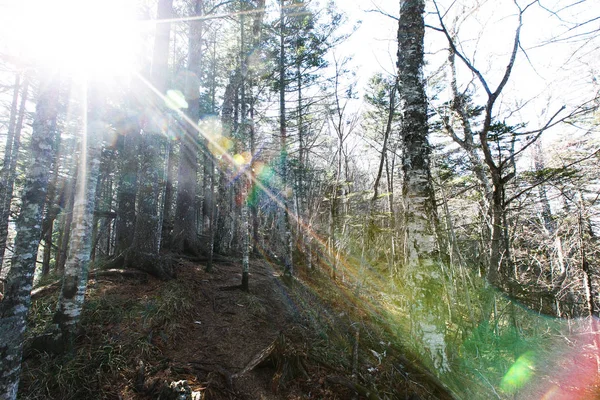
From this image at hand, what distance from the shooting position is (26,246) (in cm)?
280

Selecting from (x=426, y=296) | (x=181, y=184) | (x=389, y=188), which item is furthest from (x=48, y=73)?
(x=389, y=188)

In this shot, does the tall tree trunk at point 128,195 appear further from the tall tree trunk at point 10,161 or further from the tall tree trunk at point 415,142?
the tall tree trunk at point 415,142

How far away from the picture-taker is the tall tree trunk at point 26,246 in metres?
2.60

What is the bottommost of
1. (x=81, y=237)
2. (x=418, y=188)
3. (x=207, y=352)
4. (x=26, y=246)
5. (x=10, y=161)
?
(x=207, y=352)

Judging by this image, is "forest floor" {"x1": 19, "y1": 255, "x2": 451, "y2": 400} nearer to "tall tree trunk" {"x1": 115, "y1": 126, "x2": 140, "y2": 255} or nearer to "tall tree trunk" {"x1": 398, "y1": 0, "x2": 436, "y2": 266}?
"tall tree trunk" {"x1": 115, "y1": 126, "x2": 140, "y2": 255}

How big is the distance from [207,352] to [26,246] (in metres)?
2.62

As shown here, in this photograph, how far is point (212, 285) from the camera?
21.5ft

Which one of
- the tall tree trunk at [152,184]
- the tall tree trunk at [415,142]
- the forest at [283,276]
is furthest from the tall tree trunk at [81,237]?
the tall tree trunk at [415,142]

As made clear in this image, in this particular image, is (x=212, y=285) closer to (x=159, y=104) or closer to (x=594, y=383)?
(x=159, y=104)

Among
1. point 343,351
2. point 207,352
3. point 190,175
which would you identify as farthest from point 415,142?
point 190,175

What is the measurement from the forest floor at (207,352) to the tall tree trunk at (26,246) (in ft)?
1.75

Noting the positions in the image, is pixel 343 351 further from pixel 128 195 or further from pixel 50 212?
pixel 50 212

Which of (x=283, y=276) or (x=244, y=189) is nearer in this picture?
(x=244, y=189)

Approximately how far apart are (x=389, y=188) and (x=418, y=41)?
41.2ft
